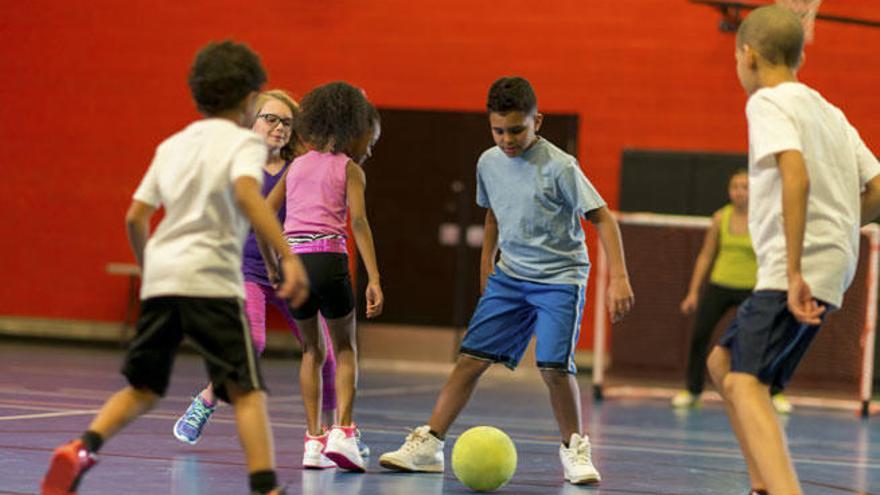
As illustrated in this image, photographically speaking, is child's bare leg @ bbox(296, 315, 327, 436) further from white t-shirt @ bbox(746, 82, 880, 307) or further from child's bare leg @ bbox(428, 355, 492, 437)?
white t-shirt @ bbox(746, 82, 880, 307)

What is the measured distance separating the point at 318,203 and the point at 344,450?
1061mm

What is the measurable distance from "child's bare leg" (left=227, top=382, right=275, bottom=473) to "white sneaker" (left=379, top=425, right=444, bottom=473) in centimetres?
172

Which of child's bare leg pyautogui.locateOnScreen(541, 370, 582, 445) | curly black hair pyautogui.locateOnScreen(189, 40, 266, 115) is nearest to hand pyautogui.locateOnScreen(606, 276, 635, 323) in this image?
child's bare leg pyautogui.locateOnScreen(541, 370, 582, 445)

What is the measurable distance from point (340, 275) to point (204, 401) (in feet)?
2.85

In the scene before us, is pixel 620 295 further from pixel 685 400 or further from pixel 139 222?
pixel 685 400

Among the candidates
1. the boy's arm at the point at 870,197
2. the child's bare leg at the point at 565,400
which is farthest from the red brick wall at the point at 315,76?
the boy's arm at the point at 870,197

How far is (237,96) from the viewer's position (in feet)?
14.4

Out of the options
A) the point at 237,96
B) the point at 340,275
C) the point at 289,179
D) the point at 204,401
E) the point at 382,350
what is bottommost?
the point at 382,350

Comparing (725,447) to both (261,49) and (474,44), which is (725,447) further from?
(261,49)

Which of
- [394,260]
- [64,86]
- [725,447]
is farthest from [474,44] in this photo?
[725,447]

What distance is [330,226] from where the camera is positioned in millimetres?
6059

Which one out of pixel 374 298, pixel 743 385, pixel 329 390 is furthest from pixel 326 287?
pixel 743 385

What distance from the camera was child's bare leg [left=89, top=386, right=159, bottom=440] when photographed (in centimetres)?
430

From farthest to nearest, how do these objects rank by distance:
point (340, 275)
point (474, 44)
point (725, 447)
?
point (474, 44) → point (725, 447) → point (340, 275)
